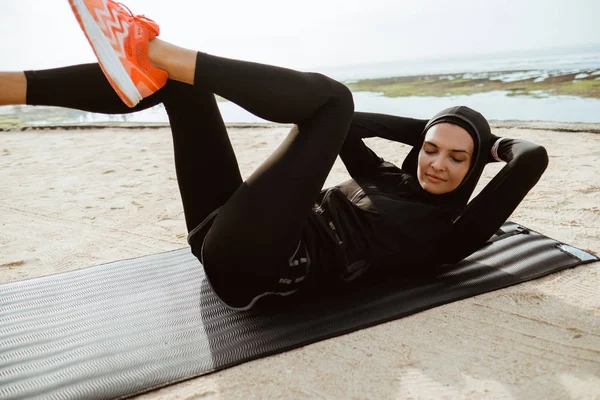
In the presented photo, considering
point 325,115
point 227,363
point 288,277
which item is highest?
point 325,115

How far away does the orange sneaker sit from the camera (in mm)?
1387

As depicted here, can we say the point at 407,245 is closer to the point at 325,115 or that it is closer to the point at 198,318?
the point at 325,115

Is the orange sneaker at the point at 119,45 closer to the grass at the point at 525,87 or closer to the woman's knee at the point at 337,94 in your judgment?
the woman's knee at the point at 337,94

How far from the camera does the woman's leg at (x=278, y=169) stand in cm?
145

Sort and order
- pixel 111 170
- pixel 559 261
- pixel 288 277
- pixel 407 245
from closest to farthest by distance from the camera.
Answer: pixel 288 277 < pixel 407 245 < pixel 559 261 < pixel 111 170

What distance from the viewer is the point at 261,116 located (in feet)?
4.91

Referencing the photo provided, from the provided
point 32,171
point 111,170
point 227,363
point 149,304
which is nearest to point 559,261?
point 227,363

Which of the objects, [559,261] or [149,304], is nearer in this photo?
[149,304]

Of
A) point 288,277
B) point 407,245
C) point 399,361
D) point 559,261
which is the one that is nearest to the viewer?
point 399,361

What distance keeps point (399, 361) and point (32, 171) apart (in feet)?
16.6

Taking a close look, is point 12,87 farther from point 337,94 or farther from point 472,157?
point 472,157

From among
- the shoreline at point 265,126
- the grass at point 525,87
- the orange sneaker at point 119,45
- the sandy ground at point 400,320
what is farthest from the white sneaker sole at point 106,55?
the grass at point 525,87

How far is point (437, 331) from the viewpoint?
71.5 inches

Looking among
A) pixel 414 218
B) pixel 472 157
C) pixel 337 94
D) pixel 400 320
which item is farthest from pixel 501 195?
pixel 337 94
